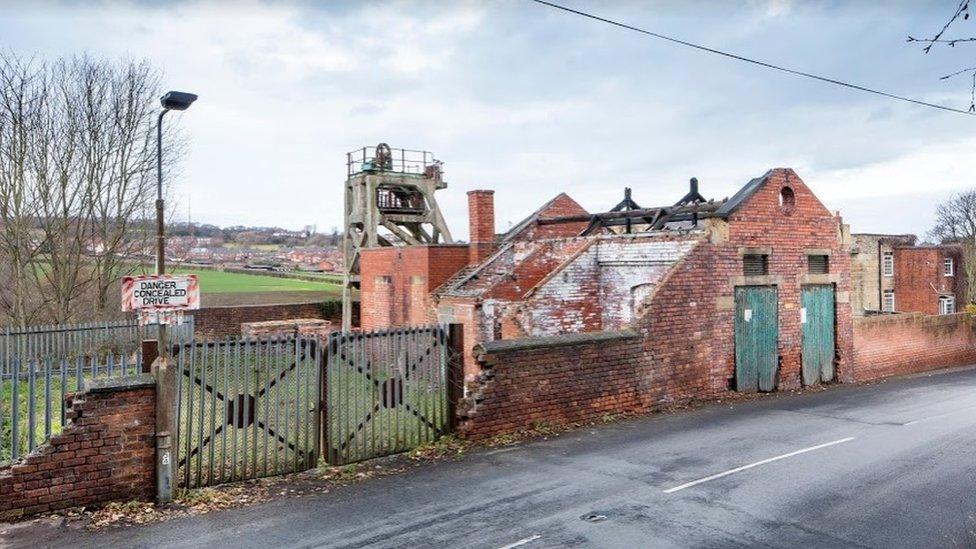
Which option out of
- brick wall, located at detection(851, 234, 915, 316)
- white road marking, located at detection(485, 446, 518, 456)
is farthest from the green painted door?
brick wall, located at detection(851, 234, 915, 316)

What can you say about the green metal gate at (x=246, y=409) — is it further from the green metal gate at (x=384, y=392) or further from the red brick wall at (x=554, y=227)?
the red brick wall at (x=554, y=227)

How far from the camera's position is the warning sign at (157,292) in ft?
25.0

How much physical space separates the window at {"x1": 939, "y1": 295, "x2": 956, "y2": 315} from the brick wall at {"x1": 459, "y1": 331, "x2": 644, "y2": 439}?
45.7m

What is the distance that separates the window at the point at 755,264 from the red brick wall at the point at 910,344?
4603 millimetres

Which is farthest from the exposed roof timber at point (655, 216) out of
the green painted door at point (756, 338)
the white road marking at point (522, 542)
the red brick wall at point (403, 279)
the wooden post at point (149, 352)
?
the wooden post at point (149, 352)

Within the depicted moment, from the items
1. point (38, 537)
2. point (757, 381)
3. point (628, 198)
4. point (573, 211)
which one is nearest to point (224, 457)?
point (38, 537)

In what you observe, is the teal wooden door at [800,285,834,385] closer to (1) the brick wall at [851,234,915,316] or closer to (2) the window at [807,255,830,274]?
(2) the window at [807,255,830,274]

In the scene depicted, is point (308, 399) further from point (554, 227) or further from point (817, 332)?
point (554, 227)

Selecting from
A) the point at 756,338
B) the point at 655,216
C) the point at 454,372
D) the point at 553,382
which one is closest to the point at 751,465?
the point at 553,382

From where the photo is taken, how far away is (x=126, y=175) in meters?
24.4

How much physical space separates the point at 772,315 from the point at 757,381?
146 centimetres

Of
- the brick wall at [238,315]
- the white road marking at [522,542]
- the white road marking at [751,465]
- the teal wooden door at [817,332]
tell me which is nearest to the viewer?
the white road marking at [522,542]

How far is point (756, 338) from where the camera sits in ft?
47.6

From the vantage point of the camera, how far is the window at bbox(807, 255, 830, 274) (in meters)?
15.6
